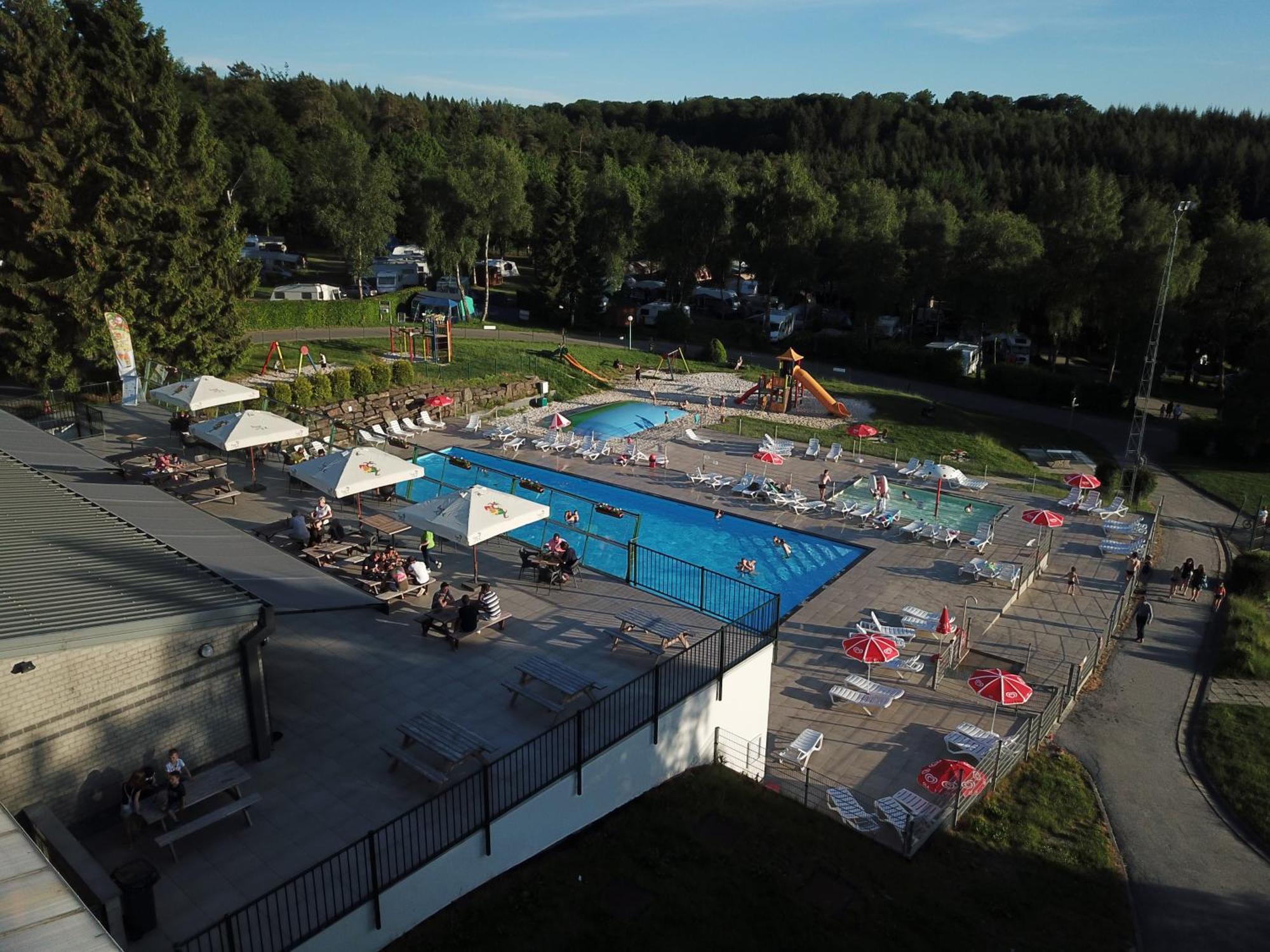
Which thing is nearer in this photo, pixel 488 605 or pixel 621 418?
pixel 488 605

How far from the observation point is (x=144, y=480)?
56.8 feet

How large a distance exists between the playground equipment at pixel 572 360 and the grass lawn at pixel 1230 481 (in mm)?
23687

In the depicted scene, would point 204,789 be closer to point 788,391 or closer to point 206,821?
point 206,821

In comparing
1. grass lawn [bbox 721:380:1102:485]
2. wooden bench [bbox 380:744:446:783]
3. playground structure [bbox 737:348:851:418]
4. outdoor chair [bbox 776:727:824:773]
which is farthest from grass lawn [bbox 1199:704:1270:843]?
playground structure [bbox 737:348:851:418]

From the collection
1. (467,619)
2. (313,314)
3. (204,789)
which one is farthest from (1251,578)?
(313,314)

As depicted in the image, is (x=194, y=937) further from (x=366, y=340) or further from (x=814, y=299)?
(x=814, y=299)

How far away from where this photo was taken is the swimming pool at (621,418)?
32.3m

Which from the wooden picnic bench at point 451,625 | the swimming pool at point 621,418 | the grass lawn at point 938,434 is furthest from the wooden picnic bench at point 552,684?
the grass lawn at point 938,434

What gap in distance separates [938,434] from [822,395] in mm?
5284

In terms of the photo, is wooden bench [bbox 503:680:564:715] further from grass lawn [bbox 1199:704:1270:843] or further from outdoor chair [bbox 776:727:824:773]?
grass lawn [bbox 1199:704:1270:843]

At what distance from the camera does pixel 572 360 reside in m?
40.1

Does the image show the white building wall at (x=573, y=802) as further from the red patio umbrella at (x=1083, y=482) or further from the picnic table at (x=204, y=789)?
the red patio umbrella at (x=1083, y=482)

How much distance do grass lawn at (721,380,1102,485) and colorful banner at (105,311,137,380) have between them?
19.8 metres

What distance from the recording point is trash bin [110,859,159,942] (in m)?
7.09
